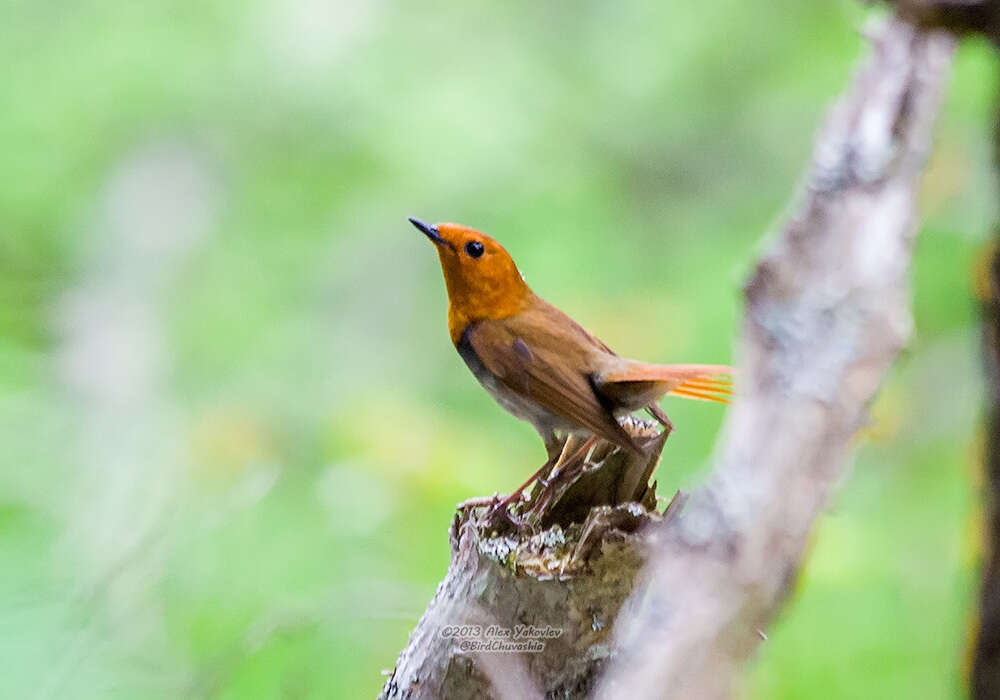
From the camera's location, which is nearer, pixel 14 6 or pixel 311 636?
pixel 311 636

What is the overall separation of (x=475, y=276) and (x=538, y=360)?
31cm

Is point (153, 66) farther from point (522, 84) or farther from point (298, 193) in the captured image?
point (522, 84)

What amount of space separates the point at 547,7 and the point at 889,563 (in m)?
3.83

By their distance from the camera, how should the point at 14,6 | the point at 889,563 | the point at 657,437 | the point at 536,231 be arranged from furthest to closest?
1. the point at 14,6
2. the point at 536,231
3. the point at 889,563
4. the point at 657,437

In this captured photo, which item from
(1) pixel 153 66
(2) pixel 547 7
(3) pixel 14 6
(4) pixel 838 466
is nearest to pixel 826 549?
(4) pixel 838 466

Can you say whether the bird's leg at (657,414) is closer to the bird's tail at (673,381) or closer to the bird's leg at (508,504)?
the bird's tail at (673,381)

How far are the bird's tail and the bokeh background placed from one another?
2.36 feet

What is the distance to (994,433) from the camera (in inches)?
38.9

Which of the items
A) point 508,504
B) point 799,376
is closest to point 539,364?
point 508,504

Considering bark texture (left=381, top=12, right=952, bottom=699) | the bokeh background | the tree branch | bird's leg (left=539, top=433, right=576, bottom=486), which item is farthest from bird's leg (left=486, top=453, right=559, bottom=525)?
the tree branch

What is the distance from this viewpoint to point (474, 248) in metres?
2.99

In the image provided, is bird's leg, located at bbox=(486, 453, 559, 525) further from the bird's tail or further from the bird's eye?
the bird's eye

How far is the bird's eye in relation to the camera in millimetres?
2984

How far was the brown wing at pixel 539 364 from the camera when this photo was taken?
2.68 m
